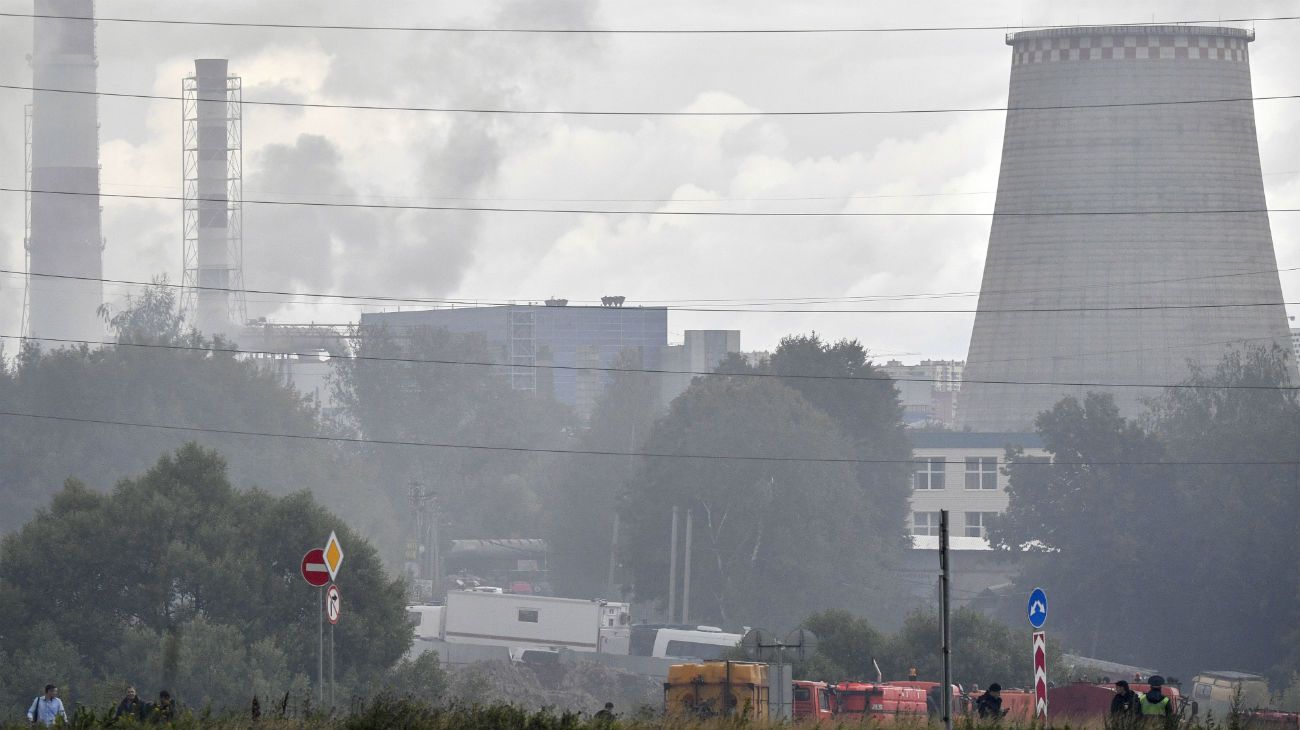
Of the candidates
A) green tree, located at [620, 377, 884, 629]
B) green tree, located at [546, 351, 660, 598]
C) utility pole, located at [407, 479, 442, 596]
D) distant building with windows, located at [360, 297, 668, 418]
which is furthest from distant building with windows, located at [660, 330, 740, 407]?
green tree, located at [620, 377, 884, 629]

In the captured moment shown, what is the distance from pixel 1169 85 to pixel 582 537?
33711 mm

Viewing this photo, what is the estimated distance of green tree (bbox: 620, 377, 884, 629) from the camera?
64.4m

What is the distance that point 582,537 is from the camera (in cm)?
8100

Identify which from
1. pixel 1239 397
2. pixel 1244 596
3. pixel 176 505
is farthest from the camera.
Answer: pixel 1239 397

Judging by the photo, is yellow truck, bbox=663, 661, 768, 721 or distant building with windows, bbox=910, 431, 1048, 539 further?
distant building with windows, bbox=910, 431, 1048, 539

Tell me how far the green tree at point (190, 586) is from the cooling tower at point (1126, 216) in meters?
46.0

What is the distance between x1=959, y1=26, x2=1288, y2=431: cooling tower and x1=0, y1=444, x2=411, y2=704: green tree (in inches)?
1813

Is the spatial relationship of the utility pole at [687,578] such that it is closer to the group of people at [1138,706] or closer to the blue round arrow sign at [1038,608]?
the blue round arrow sign at [1038,608]

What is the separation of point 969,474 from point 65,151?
6782cm

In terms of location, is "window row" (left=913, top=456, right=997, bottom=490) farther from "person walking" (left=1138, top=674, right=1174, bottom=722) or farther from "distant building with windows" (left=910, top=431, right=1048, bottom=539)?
"person walking" (left=1138, top=674, right=1174, bottom=722)

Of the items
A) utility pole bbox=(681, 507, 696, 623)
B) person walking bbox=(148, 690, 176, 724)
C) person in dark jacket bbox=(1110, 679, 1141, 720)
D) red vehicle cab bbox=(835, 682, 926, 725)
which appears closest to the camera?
person walking bbox=(148, 690, 176, 724)

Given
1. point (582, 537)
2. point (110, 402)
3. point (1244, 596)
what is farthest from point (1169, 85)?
point (110, 402)

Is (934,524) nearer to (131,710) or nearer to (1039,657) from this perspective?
(1039,657)

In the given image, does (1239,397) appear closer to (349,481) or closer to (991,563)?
(991,563)
